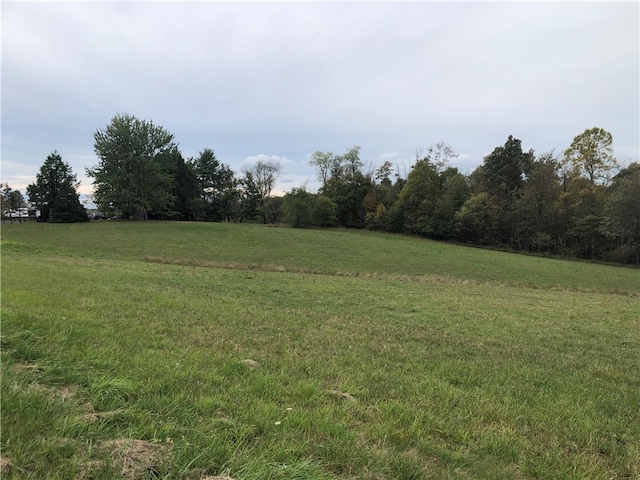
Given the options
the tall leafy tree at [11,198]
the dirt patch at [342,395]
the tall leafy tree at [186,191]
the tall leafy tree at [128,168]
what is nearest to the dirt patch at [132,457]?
the dirt patch at [342,395]

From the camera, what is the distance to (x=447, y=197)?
190ft

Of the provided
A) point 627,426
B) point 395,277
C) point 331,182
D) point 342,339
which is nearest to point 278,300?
point 342,339

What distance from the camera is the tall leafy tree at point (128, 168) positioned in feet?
158

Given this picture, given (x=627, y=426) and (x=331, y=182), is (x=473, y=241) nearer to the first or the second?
(x=331, y=182)

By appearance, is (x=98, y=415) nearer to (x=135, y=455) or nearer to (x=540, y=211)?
(x=135, y=455)

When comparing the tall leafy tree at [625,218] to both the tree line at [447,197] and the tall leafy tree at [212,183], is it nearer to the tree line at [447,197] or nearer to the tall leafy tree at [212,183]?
the tree line at [447,197]

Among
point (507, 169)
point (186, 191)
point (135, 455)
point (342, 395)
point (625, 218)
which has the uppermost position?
point (507, 169)

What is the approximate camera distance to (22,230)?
39844 mm

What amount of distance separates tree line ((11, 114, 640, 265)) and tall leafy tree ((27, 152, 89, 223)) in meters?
0.14

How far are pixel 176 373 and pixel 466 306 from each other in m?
10.6

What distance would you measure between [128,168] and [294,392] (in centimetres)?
5351

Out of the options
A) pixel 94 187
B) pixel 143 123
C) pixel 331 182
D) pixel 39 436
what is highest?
pixel 143 123

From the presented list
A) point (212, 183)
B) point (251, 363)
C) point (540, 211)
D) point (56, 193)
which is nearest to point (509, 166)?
point (540, 211)

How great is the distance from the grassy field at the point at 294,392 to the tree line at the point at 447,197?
44669mm
